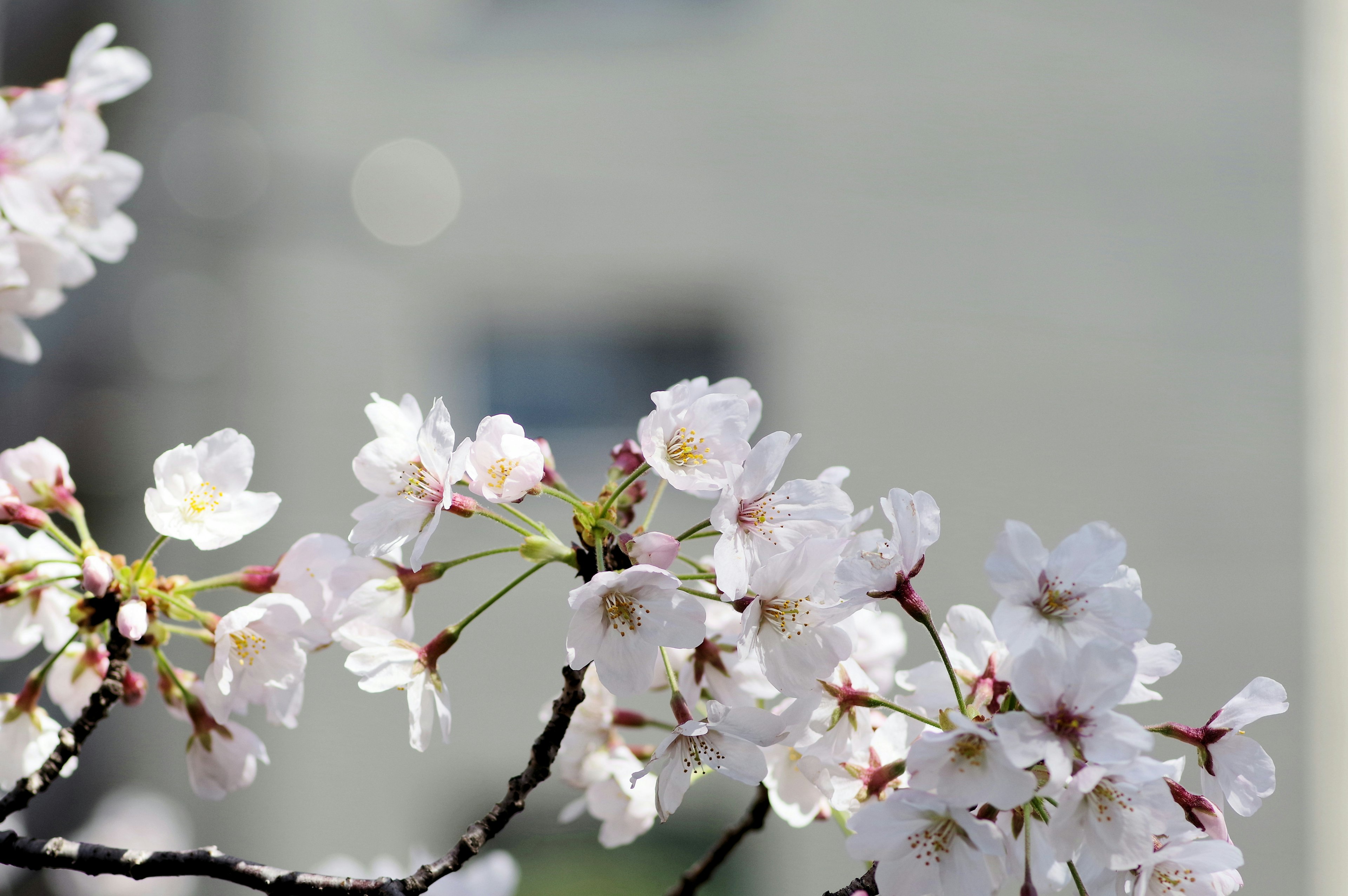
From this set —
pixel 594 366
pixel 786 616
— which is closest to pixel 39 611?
pixel 786 616

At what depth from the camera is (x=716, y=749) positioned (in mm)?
586

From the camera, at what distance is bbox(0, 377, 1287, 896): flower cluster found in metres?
0.49

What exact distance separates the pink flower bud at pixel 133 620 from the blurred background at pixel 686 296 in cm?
333

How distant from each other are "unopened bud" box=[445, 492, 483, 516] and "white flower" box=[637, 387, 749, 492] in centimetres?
12

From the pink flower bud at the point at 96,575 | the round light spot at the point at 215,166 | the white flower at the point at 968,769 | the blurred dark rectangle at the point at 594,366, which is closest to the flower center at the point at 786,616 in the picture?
the white flower at the point at 968,769

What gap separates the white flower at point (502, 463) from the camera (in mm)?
570

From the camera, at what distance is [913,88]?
4500 millimetres

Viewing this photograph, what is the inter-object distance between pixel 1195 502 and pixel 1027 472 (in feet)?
2.24

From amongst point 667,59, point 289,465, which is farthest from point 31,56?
point 667,59

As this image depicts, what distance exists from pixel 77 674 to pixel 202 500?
0.77 ft

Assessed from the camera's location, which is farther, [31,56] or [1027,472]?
[31,56]

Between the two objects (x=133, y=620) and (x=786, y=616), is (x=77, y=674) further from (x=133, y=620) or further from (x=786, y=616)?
(x=786, y=616)

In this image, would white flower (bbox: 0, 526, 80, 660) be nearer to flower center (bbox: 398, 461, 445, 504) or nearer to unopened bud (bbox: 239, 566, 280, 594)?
→ unopened bud (bbox: 239, 566, 280, 594)

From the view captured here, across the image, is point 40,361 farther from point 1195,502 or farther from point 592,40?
point 1195,502
